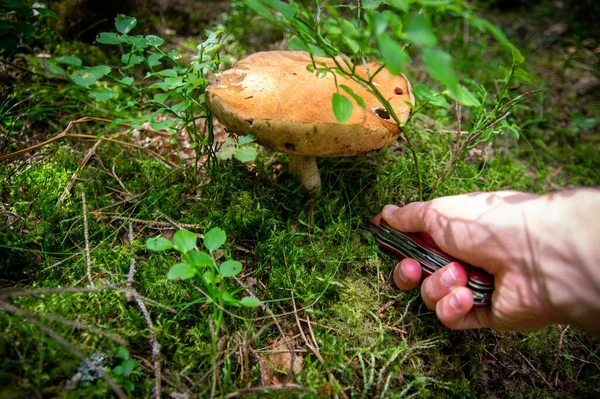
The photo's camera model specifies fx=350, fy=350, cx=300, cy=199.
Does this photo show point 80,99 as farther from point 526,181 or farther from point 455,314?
point 526,181

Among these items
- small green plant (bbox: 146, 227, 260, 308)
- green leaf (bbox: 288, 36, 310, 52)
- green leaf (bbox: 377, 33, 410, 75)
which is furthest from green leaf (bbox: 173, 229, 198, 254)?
green leaf (bbox: 377, 33, 410, 75)

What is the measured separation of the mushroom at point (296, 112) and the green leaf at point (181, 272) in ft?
1.92

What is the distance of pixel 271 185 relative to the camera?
77.5 inches

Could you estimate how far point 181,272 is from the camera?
1201 millimetres

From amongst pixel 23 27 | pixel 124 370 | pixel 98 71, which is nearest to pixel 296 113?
pixel 98 71

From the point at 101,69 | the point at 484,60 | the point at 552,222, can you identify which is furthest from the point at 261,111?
the point at 484,60

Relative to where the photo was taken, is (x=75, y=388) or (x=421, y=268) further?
(x=421, y=268)

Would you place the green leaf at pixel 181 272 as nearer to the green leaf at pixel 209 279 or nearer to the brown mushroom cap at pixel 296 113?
the green leaf at pixel 209 279

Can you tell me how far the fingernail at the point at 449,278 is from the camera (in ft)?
4.49

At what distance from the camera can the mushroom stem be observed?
6.06 ft

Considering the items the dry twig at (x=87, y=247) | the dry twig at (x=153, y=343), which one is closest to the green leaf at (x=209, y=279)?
the dry twig at (x=153, y=343)

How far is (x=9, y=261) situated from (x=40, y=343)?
1.68 ft

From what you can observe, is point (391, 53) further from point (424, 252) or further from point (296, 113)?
point (424, 252)

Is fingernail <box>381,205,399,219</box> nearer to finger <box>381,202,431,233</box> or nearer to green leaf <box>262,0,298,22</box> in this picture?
finger <box>381,202,431,233</box>
